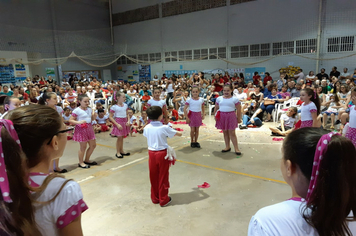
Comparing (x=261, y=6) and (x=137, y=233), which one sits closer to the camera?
(x=137, y=233)

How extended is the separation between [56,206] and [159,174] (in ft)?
8.01

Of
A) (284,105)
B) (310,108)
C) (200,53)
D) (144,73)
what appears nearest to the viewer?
(310,108)

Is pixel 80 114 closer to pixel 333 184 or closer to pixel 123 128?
pixel 123 128

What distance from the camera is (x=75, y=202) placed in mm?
1200

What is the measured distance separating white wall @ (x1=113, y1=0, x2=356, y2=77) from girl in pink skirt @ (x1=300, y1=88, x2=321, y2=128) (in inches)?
397

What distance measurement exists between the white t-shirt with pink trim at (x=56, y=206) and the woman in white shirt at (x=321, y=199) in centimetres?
83

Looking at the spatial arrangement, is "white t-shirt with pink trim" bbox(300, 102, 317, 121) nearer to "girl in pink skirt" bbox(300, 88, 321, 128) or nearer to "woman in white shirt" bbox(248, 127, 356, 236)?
"girl in pink skirt" bbox(300, 88, 321, 128)

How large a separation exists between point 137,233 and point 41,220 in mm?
2056

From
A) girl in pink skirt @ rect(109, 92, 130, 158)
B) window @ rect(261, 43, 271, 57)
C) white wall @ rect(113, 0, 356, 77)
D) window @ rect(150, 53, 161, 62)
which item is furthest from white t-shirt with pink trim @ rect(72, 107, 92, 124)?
window @ rect(150, 53, 161, 62)

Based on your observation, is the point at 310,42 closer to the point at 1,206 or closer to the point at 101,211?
the point at 101,211

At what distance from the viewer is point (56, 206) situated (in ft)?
3.80

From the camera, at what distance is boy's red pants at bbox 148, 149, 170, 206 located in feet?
11.5

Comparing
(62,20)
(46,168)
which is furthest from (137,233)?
(62,20)

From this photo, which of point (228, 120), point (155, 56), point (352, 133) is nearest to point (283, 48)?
point (155, 56)
